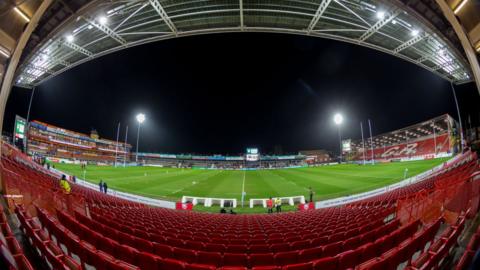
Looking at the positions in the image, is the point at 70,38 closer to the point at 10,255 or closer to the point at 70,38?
the point at 70,38

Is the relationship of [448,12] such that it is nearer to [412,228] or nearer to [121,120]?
A: [412,228]

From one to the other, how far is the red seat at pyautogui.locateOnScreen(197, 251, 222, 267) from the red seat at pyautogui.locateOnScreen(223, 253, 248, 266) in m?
0.14

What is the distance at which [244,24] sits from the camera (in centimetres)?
1666

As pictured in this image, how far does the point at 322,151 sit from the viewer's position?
136875 millimetres

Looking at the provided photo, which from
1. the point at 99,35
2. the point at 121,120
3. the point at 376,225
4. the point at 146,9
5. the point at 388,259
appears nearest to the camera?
the point at 388,259

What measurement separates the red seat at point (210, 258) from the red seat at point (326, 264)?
177 centimetres

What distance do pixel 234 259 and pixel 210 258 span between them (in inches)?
18.9

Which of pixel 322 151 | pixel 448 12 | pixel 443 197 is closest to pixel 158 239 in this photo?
pixel 443 197

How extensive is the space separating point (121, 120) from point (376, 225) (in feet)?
337

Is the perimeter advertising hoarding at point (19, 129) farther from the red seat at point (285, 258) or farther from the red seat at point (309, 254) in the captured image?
the red seat at point (309, 254)

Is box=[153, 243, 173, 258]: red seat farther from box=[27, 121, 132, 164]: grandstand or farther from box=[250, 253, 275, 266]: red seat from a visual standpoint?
box=[27, 121, 132, 164]: grandstand

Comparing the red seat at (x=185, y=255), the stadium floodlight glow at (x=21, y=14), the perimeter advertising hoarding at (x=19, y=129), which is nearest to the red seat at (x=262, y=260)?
the red seat at (x=185, y=255)

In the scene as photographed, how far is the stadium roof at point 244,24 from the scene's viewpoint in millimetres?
11859

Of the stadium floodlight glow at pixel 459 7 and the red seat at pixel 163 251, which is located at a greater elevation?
the stadium floodlight glow at pixel 459 7
